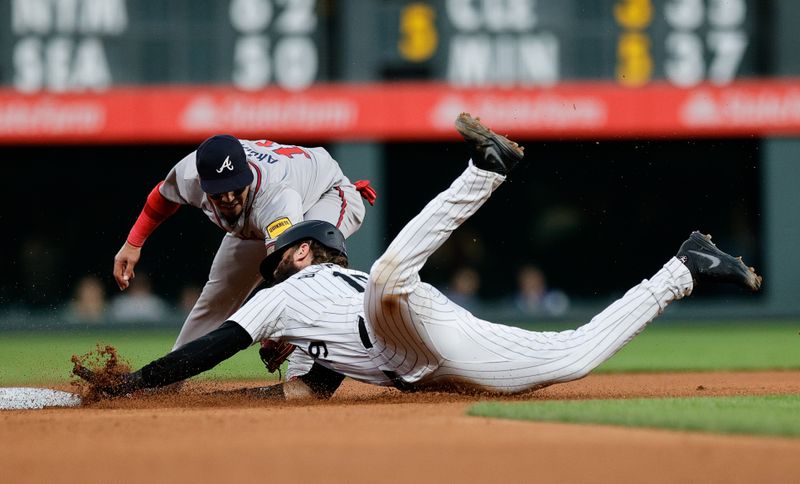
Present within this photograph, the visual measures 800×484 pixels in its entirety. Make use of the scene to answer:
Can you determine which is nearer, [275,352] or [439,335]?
[439,335]

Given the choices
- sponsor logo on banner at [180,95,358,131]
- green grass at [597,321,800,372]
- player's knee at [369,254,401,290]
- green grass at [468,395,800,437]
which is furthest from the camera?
sponsor logo on banner at [180,95,358,131]

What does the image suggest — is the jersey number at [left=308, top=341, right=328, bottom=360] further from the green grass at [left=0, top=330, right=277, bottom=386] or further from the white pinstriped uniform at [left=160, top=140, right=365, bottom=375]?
the green grass at [left=0, top=330, right=277, bottom=386]

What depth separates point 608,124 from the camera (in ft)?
46.4

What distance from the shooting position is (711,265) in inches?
186

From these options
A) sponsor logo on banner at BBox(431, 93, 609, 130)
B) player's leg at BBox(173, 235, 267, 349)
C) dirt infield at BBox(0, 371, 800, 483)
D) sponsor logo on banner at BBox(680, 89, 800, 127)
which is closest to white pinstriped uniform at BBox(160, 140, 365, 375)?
player's leg at BBox(173, 235, 267, 349)

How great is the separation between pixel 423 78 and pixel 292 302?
970cm

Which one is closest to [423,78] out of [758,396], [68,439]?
[758,396]

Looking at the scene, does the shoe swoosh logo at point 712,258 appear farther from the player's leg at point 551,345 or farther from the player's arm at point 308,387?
the player's arm at point 308,387

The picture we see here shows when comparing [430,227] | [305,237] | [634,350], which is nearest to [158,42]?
[634,350]

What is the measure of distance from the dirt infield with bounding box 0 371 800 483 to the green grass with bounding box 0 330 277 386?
9.30ft

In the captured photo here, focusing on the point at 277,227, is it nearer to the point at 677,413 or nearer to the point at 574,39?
the point at 677,413

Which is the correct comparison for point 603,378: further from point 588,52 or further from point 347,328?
point 588,52

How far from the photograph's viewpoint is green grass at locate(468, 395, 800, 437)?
3.74m

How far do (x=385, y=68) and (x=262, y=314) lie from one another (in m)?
9.84
